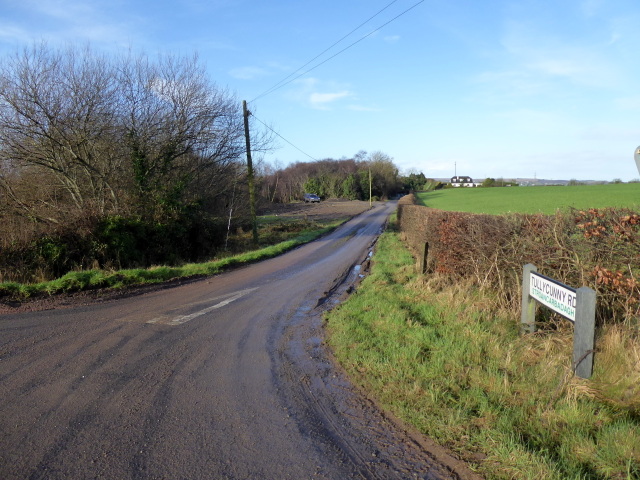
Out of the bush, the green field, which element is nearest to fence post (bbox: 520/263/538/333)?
the bush

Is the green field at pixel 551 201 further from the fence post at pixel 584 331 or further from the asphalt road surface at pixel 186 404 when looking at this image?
the asphalt road surface at pixel 186 404

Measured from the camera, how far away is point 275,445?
12.0 feet

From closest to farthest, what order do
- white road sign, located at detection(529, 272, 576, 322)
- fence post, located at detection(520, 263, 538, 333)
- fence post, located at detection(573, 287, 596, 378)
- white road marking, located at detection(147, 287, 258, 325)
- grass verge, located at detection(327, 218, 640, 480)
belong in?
grass verge, located at detection(327, 218, 640, 480)
fence post, located at detection(573, 287, 596, 378)
white road sign, located at detection(529, 272, 576, 322)
fence post, located at detection(520, 263, 538, 333)
white road marking, located at detection(147, 287, 258, 325)

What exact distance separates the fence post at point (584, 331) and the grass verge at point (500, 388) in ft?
0.44

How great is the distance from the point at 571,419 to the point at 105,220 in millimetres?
15142

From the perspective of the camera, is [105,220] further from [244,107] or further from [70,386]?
[70,386]

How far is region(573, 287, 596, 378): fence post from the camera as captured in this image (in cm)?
436

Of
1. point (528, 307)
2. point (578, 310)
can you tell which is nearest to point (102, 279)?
point (528, 307)

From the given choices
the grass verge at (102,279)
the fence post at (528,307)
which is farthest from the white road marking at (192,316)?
the fence post at (528,307)

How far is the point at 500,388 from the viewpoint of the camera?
4.44 meters

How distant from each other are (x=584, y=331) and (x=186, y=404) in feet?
13.7

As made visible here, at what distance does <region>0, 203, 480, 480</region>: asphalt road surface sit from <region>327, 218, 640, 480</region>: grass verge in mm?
365

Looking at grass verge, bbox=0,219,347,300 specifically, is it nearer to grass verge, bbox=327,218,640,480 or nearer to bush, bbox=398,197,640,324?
grass verge, bbox=327,218,640,480

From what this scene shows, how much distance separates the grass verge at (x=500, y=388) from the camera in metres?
3.28
